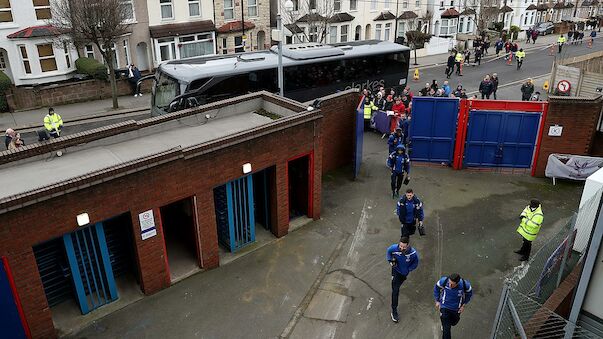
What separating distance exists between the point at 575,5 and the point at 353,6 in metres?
43.0

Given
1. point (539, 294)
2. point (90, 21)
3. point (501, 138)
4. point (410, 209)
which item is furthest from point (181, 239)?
point (90, 21)

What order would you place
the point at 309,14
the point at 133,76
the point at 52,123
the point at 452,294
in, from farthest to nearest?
the point at 309,14
the point at 133,76
the point at 52,123
the point at 452,294

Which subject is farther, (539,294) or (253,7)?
(253,7)

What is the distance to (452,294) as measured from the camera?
798 centimetres

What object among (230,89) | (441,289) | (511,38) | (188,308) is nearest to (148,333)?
(188,308)

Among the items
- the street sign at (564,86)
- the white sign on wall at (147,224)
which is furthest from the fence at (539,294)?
the street sign at (564,86)

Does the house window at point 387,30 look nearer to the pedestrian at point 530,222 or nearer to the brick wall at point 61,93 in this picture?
the brick wall at point 61,93

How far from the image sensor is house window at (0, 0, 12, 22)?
23969 millimetres

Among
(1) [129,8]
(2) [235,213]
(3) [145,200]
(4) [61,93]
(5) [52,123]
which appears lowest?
(4) [61,93]

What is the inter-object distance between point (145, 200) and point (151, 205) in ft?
0.58

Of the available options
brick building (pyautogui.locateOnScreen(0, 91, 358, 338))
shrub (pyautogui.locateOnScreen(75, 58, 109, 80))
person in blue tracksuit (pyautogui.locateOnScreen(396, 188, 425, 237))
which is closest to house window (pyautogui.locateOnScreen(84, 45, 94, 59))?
shrub (pyautogui.locateOnScreen(75, 58, 109, 80))

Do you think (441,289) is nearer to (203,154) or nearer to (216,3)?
(203,154)

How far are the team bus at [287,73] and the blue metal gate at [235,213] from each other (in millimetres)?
4998

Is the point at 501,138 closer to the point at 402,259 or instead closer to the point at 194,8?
the point at 402,259
